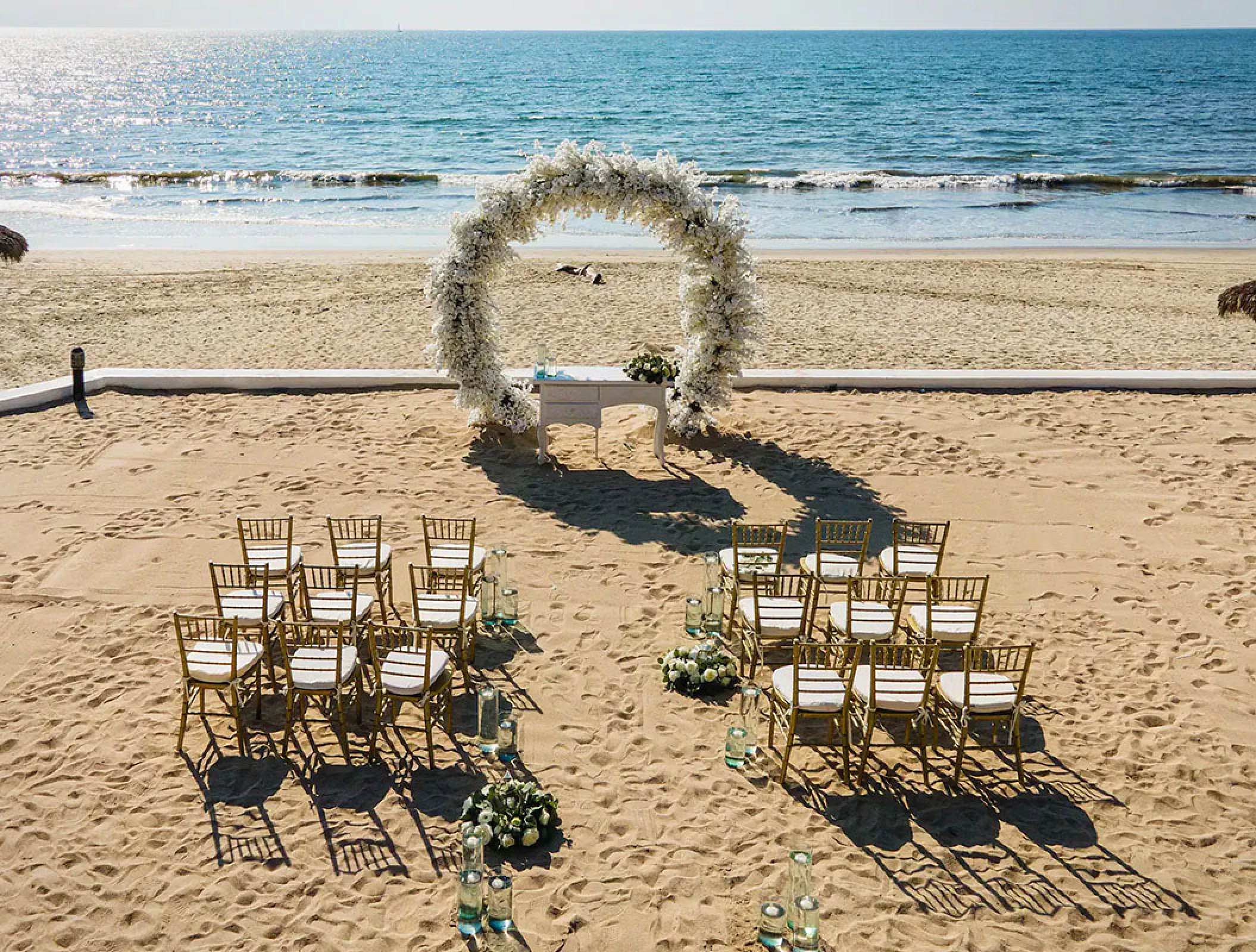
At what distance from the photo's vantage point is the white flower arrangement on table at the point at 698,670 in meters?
8.25

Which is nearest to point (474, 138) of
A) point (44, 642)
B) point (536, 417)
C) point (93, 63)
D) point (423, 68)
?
point (536, 417)

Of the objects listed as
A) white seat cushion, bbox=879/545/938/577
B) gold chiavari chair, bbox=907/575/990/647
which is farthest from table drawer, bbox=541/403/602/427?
gold chiavari chair, bbox=907/575/990/647

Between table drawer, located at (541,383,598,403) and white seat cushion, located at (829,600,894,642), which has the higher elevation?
table drawer, located at (541,383,598,403)

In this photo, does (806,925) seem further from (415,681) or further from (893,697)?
(415,681)

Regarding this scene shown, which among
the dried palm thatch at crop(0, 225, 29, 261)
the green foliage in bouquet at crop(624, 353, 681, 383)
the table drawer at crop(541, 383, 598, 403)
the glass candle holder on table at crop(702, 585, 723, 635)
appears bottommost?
the glass candle holder on table at crop(702, 585, 723, 635)

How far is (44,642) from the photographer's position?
880 centimetres

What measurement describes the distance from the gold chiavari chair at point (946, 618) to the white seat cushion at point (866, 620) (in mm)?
234

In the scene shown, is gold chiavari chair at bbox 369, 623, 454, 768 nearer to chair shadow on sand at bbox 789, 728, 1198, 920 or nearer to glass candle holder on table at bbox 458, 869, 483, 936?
glass candle holder on table at bbox 458, 869, 483, 936

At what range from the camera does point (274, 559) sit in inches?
364

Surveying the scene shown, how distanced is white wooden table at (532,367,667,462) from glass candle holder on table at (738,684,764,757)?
17.7ft

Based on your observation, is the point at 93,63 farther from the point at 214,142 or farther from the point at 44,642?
the point at 44,642

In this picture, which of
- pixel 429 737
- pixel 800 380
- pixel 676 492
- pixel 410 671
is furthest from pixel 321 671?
pixel 800 380

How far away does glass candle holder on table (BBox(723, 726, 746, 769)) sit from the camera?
7.40 meters

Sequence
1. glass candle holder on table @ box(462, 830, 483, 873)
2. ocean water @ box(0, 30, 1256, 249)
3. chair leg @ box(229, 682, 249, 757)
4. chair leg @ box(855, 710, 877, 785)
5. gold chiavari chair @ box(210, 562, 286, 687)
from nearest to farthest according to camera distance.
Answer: glass candle holder on table @ box(462, 830, 483, 873) < chair leg @ box(855, 710, 877, 785) < chair leg @ box(229, 682, 249, 757) < gold chiavari chair @ box(210, 562, 286, 687) < ocean water @ box(0, 30, 1256, 249)
